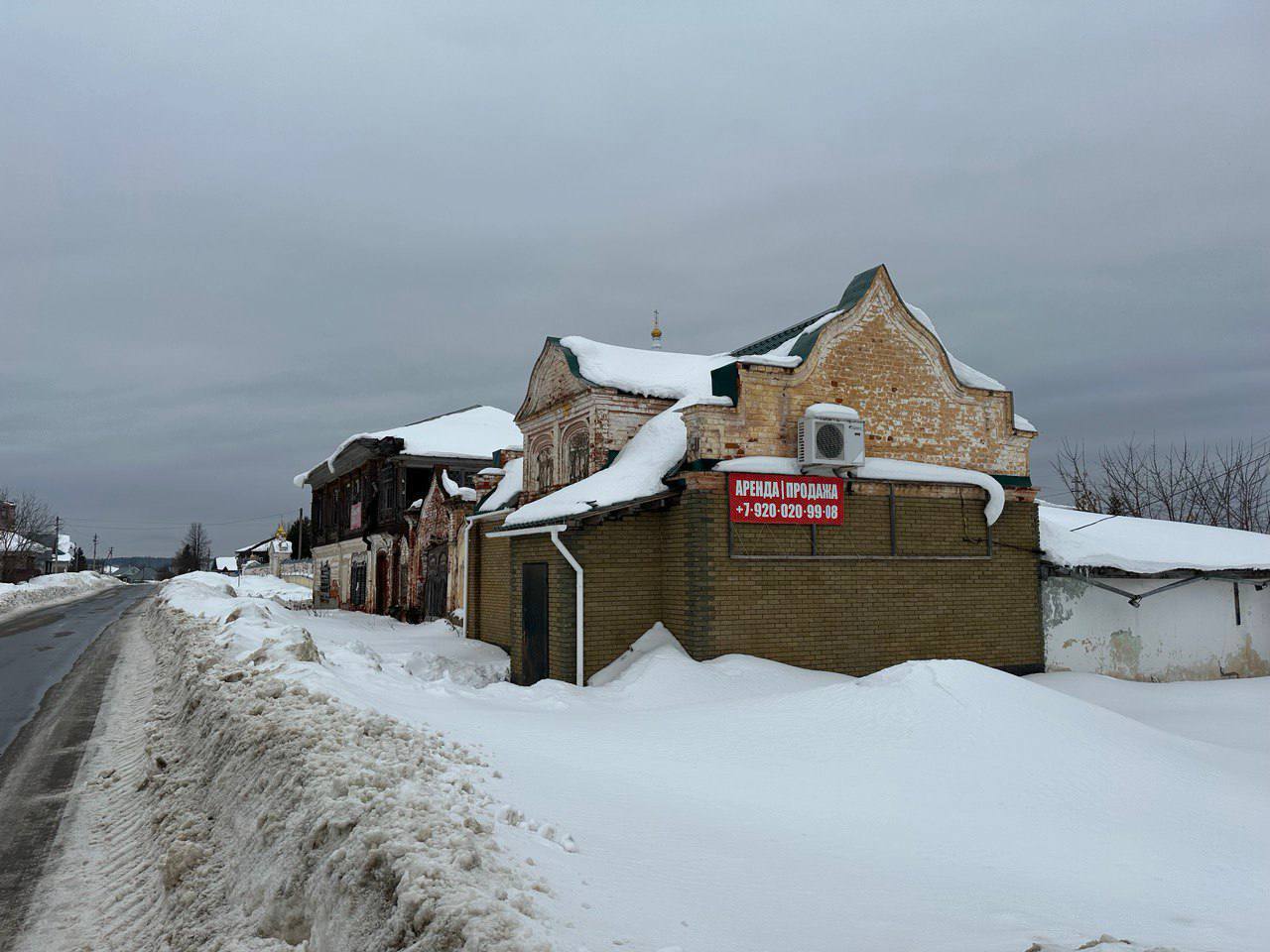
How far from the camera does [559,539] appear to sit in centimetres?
1165

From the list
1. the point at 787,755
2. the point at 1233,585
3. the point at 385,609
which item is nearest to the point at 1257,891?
the point at 787,755

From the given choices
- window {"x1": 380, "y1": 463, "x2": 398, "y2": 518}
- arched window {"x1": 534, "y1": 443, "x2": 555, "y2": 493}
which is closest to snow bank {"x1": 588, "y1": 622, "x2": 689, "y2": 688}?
arched window {"x1": 534, "y1": 443, "x2": 555, "y2": 493}

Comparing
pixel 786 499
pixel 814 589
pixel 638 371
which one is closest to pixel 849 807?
pixel 814 589

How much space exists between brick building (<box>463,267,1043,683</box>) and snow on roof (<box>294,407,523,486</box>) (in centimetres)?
1407

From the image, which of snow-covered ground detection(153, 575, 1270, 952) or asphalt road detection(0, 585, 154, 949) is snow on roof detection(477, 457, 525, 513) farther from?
asphalt road detection(0, 585, 154, 949)

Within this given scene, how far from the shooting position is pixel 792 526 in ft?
39.6

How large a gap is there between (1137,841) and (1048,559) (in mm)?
9183

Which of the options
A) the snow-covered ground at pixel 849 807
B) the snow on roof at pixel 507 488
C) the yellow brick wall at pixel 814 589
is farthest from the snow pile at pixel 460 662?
the snow-covered ground at pixel 849 807

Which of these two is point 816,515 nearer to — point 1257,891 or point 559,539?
point 559,539

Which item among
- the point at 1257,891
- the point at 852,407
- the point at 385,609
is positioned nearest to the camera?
the point at 1257,891

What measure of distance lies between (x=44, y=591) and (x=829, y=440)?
42.8 metres

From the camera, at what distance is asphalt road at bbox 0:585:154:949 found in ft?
18.4

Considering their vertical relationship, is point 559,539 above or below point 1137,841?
above

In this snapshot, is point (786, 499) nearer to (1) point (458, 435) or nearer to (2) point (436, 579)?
(2) point (436, 579)
